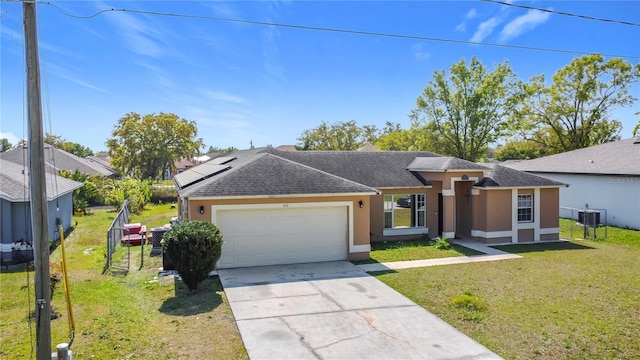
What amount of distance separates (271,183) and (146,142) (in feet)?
114

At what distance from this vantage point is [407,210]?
731 inches

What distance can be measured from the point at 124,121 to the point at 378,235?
37.1 metres

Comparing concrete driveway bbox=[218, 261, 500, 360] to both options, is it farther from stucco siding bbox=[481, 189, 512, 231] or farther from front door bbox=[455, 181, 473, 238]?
front door bbox=[455, 181, 473, 238]

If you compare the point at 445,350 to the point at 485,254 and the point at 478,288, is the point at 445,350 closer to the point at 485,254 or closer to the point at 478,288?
the point at 478,288

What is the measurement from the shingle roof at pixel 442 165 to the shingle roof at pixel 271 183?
5.04 metres

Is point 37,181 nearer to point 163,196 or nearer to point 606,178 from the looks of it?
point 606,178

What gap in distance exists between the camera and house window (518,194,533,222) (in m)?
18.0

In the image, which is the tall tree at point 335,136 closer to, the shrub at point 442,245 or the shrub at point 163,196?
the shrub at point 163,196

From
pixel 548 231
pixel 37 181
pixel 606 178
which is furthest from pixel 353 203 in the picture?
pixel 606 178

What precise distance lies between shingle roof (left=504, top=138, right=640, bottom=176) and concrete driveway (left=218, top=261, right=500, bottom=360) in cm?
1916

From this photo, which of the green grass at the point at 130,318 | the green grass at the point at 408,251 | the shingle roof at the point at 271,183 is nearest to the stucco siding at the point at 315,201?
the shingle roof at the point at 271,183

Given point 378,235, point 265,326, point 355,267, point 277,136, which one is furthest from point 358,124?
point 265,326

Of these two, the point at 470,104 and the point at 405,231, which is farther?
the point at 470,104

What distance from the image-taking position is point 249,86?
25219 mm
